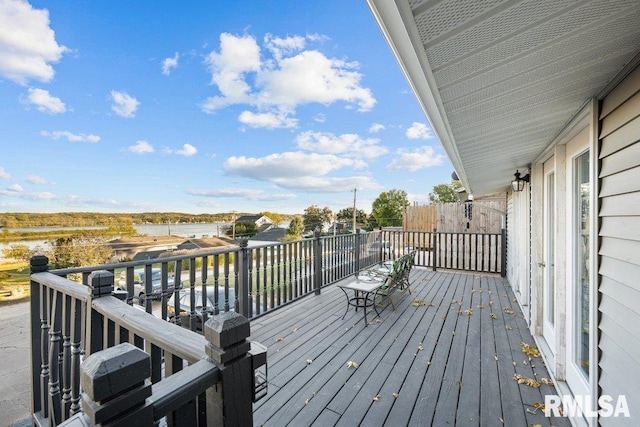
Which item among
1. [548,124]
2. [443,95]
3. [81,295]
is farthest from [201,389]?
[548,124]

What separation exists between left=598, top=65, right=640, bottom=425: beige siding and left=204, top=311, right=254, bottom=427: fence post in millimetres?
1588

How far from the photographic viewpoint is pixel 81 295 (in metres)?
1.38

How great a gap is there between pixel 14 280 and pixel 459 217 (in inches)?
737

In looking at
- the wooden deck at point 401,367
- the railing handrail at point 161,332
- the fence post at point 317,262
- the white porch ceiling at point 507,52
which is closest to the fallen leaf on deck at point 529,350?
the wooden deck at point 401,367

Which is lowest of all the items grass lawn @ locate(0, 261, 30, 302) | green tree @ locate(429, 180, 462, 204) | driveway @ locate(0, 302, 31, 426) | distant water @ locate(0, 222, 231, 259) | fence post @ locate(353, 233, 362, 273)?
grass lawn @ locate(0, 261, 30, 302)

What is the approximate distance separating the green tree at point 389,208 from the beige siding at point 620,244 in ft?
79.6

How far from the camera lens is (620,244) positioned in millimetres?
1251

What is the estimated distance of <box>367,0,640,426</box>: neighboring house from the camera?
915 millimetres

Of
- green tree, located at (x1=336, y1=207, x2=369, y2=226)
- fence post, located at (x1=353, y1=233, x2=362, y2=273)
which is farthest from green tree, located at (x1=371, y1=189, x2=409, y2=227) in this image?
fence post, located at (x1=353, y1=233, x2=362, y2=273)

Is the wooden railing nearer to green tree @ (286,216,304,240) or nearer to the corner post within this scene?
the corner post

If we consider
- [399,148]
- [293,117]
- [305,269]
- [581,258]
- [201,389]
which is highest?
[293,117]

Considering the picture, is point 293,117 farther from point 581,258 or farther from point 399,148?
point 581,258

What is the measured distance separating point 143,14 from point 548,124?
14168mm

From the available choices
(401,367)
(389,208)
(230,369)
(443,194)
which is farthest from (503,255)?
(443,194)
